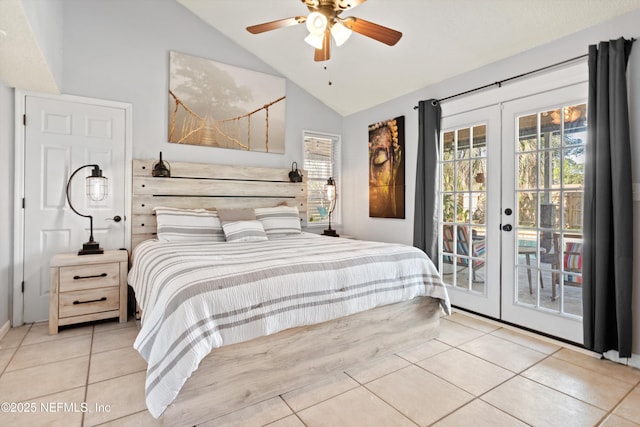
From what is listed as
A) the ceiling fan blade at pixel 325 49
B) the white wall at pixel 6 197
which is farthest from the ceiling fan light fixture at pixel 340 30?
the white wall at pixel 6 197

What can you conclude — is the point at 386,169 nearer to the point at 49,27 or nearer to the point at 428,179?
the point at 428,179

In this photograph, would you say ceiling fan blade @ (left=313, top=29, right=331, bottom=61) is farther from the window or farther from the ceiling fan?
the window

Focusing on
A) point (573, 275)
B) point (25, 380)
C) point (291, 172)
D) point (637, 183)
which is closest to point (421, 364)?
point (573, 275)

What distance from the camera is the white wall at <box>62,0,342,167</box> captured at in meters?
3.28

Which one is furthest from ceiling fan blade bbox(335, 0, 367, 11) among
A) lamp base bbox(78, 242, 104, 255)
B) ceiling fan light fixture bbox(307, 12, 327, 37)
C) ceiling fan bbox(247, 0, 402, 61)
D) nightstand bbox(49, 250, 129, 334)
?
lamp base bbox(78, 242, 104, 255)

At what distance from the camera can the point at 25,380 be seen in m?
2.05

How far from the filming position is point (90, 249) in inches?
122

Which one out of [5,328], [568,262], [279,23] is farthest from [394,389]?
[5,328]

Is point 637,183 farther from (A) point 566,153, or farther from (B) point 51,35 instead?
(B) point 51,35

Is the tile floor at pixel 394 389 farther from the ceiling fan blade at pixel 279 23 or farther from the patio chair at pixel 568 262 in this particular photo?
the ceiling fan blade at pixel 279 23

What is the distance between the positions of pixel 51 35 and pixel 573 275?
470 cm

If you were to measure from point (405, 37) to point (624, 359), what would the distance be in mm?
3212

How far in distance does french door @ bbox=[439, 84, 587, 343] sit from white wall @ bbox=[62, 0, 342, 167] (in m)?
2.63

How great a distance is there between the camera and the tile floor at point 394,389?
1.71 metres
